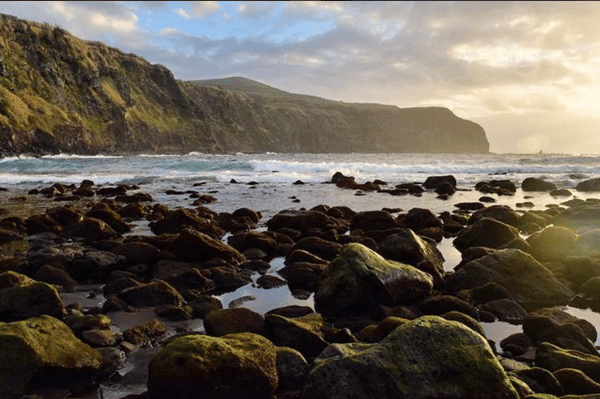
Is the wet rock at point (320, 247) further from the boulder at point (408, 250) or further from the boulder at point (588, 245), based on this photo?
the boulder at point (588, 245)

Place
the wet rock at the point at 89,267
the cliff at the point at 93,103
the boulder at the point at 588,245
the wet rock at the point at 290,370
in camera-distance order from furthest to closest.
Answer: the cliff at the point at 93,103, the boulder at the point at 588,245, the wet rock at the point at 89,267, the wet rock at the point at 290,370

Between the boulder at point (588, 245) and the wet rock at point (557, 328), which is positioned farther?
the boulder at point (588, 245)

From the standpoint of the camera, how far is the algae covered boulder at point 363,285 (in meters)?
8.23

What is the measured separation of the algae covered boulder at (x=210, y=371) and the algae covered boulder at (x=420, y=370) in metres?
0.60

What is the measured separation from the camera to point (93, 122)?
108188 millimetres

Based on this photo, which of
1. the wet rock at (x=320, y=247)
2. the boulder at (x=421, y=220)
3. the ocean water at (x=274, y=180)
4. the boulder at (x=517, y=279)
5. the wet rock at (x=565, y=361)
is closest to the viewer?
the wet rock at (x=565, y=361)

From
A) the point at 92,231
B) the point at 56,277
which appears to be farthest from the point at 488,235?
the point at 92,231

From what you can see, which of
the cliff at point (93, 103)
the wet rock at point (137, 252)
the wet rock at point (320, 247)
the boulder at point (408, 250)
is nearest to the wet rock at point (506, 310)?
the boulder at point (408, 250)

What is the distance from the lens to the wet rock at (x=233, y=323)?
678 cm

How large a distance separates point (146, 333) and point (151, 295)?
170cm

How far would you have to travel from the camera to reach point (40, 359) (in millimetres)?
5512

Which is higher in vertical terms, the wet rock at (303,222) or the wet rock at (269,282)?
the wet rock at (303,222)

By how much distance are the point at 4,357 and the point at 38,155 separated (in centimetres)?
9081

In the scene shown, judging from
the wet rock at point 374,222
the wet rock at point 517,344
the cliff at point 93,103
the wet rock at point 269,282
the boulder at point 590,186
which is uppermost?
the cliff at point 93,103
